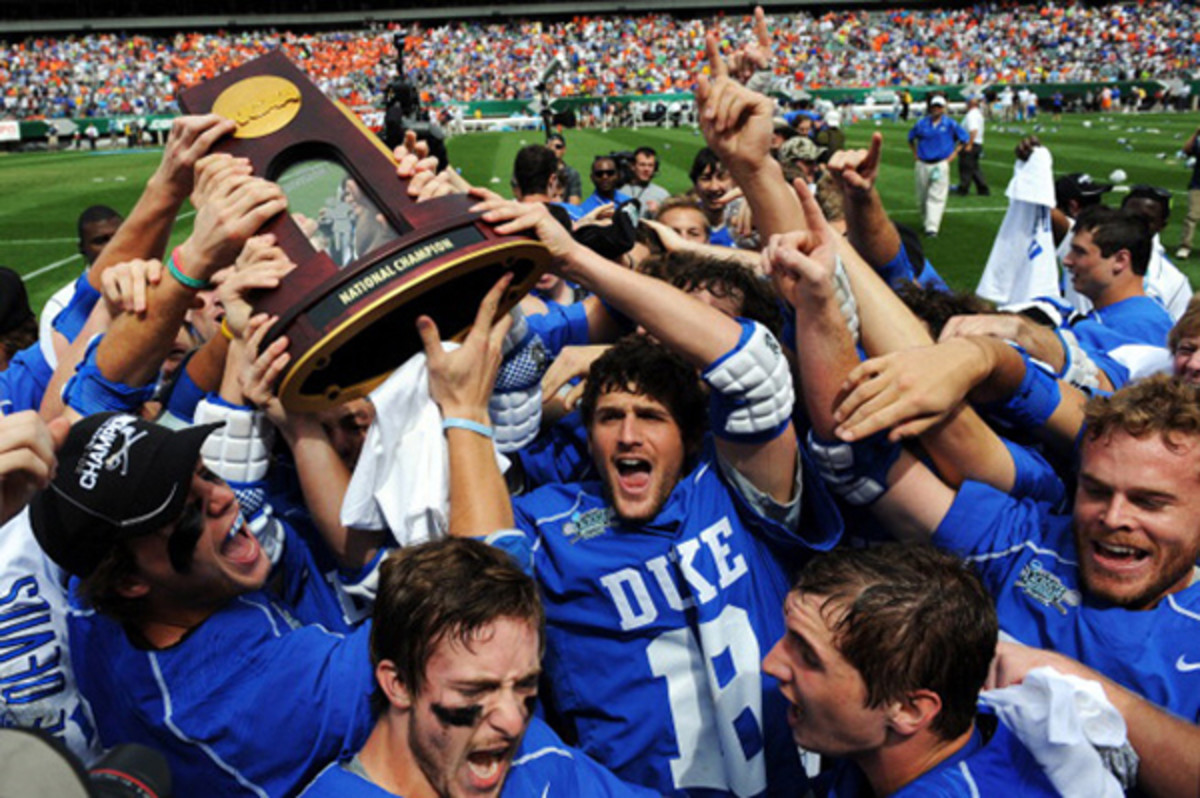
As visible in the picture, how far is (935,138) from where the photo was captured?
14.6 m

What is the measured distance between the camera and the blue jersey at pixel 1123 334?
3576mm

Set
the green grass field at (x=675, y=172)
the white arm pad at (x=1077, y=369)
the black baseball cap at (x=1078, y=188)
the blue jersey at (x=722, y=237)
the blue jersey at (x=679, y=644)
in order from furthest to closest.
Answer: the green grass field at (x=675, y=172), the black baseball cap at (x=1078, y=188), the blue jersey at (x=722, y=237), the white arm pad at (x=1077, y=369), the blue jersey at (x=679, y=644)

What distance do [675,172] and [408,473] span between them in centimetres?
2046

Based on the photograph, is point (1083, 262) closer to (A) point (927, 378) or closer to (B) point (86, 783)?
(A) point (927, 378)

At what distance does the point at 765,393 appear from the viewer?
7.38 ft

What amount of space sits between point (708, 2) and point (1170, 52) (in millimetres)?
26202

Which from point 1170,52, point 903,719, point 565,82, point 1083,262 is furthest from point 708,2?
point 903,719

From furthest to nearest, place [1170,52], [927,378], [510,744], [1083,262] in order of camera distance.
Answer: [1170,52], [1083,262], [927,378], [510,744]

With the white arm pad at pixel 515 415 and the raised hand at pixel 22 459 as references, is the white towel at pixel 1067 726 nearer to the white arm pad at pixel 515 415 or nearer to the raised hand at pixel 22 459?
the white arm pad at pixel 515 415

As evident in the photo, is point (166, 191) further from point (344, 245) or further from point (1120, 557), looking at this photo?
point (1120, 557)

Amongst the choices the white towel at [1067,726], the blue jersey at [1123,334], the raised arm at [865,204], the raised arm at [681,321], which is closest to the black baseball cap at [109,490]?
the raised arm at [681,321]

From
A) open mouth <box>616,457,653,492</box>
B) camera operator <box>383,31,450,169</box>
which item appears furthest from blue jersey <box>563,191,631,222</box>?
open mouth <box>616,457,653,492</box>

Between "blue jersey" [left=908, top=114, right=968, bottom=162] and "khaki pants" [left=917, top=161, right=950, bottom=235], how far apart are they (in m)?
0.15

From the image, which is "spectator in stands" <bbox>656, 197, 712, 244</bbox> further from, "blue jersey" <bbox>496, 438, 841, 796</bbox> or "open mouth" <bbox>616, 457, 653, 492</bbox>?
"blue jersey" <bbox>496, 438, 841, 796</bbox>
